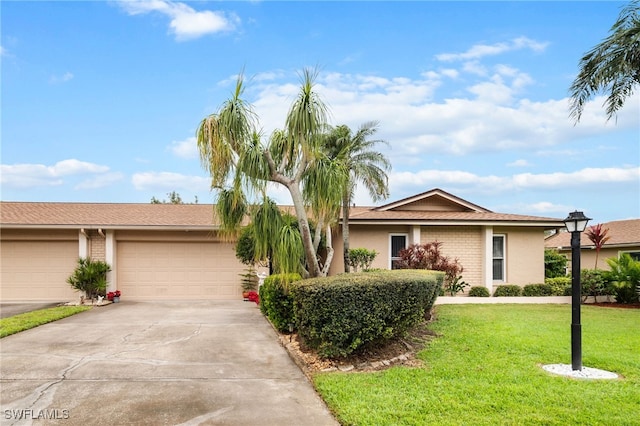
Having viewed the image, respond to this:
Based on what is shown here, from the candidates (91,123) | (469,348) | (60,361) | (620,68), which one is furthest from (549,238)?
(60,361)

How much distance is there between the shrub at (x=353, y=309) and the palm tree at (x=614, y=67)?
852 centimetres

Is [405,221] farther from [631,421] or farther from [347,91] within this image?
[631,421]

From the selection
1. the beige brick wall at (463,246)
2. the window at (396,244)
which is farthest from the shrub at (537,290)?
the window at (396,244)

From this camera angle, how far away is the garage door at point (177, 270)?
16.6 m

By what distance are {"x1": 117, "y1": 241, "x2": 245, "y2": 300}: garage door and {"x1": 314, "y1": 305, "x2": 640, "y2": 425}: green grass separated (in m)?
9.57

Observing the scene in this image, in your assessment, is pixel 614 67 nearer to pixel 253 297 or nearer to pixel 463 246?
pixel 463 246

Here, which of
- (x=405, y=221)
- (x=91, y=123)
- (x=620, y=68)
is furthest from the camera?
(x=91, y=123)

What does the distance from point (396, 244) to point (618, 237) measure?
1215 centimetres

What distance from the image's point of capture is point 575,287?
22.2 feet

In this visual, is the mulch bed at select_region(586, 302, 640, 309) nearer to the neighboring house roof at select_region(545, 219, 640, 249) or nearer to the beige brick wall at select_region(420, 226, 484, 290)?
the beige brick wall at select_region(420, 226, 484, 290)

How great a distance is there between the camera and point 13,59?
551 inches

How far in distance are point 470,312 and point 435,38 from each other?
25.6ft

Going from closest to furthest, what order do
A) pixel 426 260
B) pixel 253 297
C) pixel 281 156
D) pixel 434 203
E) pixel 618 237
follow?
pixel 281 156, pixel 426 260, pixel 253 297, pixel 434 203, pixel 618 237

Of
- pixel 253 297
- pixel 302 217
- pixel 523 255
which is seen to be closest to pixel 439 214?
pixel 523 255
